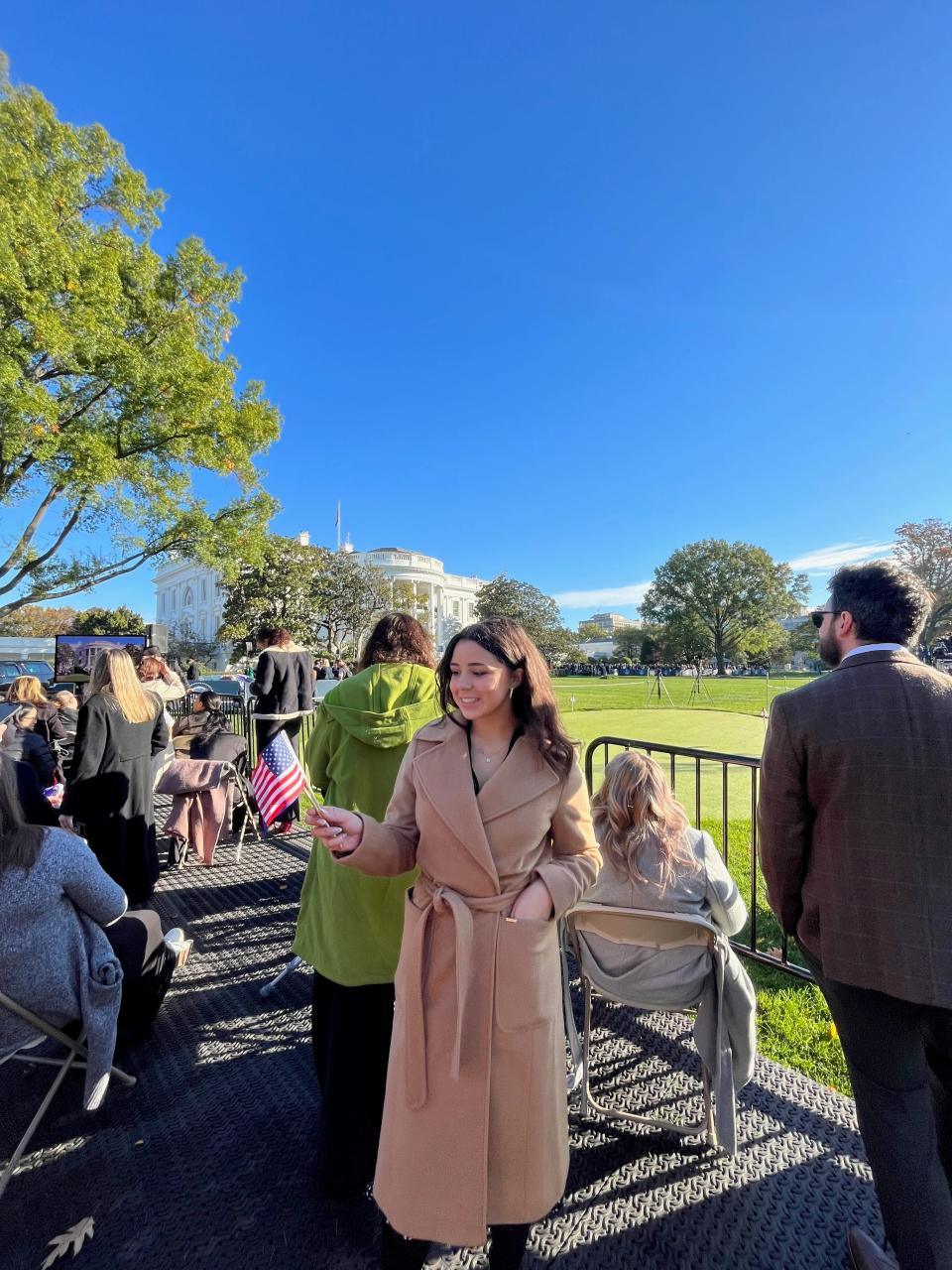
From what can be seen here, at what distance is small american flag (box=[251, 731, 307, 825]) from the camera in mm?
3422

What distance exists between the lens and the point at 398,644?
231 cm

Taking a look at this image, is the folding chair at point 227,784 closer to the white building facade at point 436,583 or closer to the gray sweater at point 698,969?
the gray sweater at point 698,969

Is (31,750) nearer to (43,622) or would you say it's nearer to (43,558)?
(43,558)

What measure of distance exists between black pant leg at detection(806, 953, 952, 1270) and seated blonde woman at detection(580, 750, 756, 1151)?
1.78 ft

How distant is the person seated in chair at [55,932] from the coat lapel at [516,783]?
1.66m

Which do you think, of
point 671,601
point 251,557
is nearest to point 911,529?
point 671,601

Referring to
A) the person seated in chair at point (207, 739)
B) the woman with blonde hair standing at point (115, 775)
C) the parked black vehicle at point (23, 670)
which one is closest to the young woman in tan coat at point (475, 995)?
the woman with blonde hair standing at point (115, 775)

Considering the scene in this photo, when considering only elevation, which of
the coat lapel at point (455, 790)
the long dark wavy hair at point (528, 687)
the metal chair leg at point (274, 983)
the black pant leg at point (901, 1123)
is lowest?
the metal chair leg at point (274, 983)

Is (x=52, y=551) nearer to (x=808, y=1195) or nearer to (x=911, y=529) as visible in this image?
(x=808, y=1195)

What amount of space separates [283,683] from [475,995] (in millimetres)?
5258

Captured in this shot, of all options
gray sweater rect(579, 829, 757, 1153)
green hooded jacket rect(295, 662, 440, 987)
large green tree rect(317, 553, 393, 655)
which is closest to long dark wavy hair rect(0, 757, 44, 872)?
green hooded jacket rect(295, 662, 440, 987)

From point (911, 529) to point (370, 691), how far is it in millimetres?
43510

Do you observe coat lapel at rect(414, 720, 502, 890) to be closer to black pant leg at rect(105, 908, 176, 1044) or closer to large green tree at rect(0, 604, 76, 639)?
black pant leg at rect(105, 908, 176, 1044)

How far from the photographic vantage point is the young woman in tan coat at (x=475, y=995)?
4.80 ft
